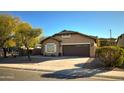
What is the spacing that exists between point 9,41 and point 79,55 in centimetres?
949

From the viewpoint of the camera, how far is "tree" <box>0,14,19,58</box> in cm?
2632

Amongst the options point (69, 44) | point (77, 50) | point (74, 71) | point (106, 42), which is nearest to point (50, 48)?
point (69, 44)

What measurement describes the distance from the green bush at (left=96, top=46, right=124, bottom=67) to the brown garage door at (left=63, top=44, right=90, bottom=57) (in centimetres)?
1221

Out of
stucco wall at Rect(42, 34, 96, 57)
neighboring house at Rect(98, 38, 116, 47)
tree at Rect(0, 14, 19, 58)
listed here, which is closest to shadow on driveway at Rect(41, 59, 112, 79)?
neighboring house at Rect(98, 38, 116, 47)

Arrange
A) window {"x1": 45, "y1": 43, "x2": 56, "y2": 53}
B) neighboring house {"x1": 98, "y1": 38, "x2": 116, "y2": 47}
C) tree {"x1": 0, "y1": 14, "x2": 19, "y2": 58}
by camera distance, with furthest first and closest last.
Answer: window {"x1": 45, "y1": 43, "x2": 56, "y2": 53}
neighboring house {"x1": 98, "y1": 38, "x2": 116, "y2": 47}
tree {"x1": 0, "y1": 14, "x2": 19, "y2": 58}

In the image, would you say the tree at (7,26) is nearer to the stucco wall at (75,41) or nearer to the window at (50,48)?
the window at (50,48)

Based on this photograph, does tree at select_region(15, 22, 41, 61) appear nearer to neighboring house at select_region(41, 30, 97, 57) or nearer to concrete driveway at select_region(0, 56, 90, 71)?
concrete driveway at select_region(0, 56, 90, 71)

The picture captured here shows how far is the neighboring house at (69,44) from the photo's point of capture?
29.0 metres

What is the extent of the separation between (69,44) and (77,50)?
1.58 metres
